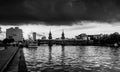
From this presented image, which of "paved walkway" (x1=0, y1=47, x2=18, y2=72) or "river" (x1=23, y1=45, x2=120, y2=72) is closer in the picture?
"paved walkway" (x1=0, y1=47, x2=18, y2=72)

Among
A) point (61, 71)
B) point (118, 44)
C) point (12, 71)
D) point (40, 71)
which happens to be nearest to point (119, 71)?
point (61, 71)

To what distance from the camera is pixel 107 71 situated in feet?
87.9

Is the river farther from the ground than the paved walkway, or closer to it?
closer to it

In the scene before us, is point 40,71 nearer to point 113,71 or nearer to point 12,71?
point 12,71

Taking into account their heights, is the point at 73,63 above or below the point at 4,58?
below

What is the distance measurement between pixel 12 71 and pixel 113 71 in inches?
629

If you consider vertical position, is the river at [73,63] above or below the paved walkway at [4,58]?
below

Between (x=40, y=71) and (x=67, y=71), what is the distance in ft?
14.3

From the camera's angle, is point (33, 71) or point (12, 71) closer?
point (12, 71)

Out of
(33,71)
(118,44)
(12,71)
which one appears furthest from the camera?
(118,44)

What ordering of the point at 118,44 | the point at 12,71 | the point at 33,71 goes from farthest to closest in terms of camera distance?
1. the point at 118,44
2. the point at 33,71
3. the point at 12,71

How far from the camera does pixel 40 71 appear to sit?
26078mm

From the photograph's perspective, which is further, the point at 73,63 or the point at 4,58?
the point at 73,63

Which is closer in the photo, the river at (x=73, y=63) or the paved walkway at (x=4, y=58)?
the paved walkway at (x=4, y=58)
